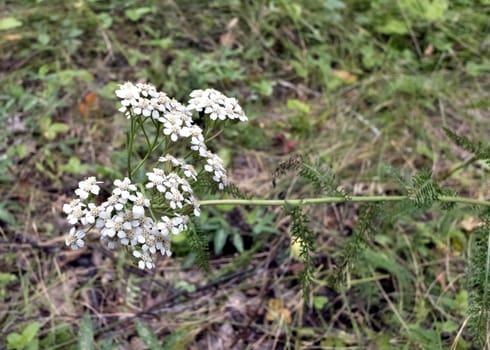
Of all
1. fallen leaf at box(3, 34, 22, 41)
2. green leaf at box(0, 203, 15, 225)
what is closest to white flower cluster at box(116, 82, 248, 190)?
green leaf at box(0, 203, 15, 225)

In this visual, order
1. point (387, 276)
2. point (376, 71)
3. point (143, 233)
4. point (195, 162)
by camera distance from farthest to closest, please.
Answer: point (376, 71) → point (387, 276) → point (195, 162) → point (143, 233)

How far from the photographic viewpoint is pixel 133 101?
57.2 inches

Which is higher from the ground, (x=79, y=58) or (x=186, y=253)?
(x=79, y=58)

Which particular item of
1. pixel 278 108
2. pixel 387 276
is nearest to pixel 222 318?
pixel 387 276

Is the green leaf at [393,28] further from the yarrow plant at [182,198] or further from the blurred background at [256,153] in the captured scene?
the yarrow plant at [182,198]

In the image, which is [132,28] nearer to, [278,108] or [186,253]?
[278,108]

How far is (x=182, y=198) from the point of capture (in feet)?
4.65

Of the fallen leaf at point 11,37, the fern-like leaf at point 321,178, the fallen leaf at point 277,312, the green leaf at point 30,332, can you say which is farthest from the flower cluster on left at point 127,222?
the fallen leaf at point 11,37

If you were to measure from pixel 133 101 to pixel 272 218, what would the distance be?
1163 mm

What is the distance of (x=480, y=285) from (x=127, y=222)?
0.97 meters

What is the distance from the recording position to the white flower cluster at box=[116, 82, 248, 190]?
1.47 meters

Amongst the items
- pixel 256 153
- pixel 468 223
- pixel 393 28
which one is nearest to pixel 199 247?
pixel 256 153

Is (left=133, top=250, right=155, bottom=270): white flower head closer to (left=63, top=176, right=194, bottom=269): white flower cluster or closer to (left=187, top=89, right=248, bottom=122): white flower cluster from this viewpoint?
(left=63, top=176, right=194, bottom=269): white flower cluster

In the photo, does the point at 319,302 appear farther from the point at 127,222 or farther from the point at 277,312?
the point at 127,222
